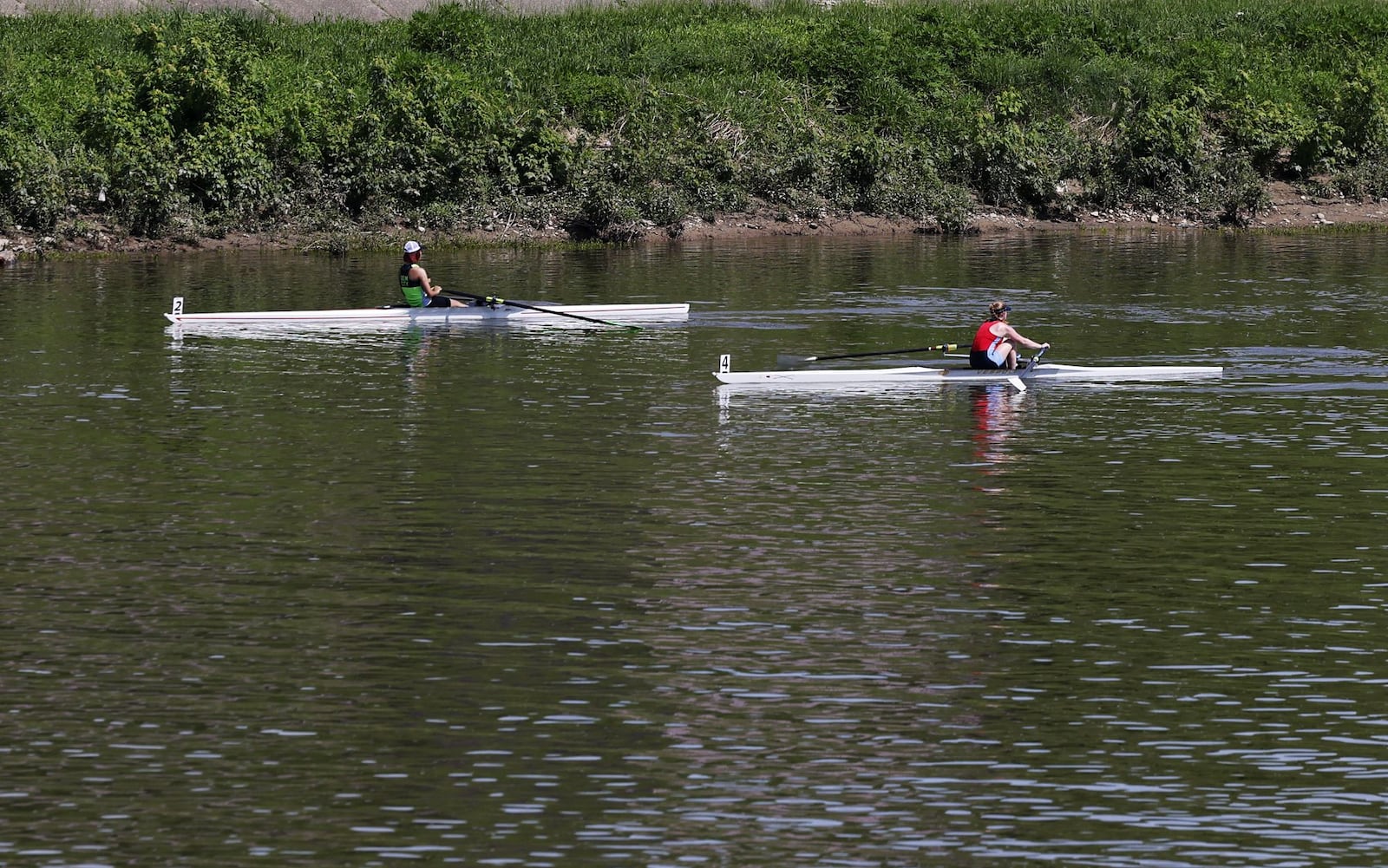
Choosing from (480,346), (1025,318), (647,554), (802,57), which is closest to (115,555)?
(647,554)

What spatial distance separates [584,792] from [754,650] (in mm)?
3055

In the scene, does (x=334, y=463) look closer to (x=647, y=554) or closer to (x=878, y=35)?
(x=647, y=554)

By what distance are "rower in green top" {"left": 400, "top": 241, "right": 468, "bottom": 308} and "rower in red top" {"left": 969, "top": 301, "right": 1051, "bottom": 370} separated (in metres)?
10.4

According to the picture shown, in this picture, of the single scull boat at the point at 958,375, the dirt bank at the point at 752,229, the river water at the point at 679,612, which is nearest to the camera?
the river water at the point at 679,612

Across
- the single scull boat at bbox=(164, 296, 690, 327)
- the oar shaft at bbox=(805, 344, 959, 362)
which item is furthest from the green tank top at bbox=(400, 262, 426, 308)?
the oar shaft at bbox=(805, 344, 959, 362)

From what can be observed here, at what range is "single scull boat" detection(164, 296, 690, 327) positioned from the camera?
33.5 m

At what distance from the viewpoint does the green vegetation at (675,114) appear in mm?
46812

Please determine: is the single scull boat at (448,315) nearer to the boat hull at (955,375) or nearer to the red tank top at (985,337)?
the boat hull at (955,375)

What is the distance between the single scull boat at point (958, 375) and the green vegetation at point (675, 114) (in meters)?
21.3

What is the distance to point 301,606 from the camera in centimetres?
1562

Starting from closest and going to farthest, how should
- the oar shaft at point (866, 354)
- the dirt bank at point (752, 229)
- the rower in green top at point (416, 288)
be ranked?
the oar shaft at point (866, 354) < the rower in green top at point (416, 288) < the dirt bank at point (752, 229)

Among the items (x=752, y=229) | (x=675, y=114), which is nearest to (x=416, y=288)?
(x=752, y=229)

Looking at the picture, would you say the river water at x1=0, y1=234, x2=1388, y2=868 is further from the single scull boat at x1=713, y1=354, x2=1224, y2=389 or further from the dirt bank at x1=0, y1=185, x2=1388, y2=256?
the dirt bank at x1=0, y1=185, x2=1388, y2=256

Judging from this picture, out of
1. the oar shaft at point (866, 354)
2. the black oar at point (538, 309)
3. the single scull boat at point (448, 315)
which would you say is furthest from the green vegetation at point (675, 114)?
the oar shaft at point (866, 354)
